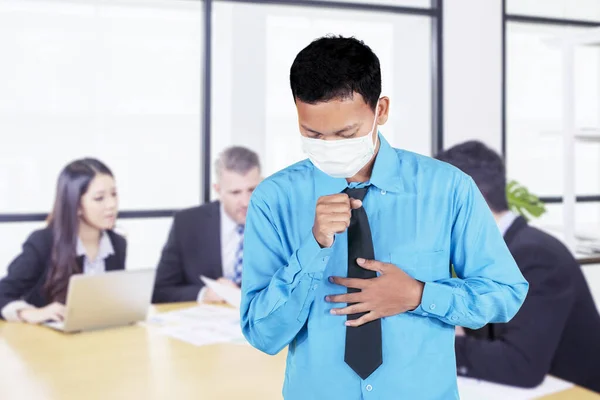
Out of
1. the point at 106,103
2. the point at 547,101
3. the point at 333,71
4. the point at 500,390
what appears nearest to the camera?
Result: the point at 333,71

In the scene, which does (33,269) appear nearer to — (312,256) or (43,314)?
(43,314)

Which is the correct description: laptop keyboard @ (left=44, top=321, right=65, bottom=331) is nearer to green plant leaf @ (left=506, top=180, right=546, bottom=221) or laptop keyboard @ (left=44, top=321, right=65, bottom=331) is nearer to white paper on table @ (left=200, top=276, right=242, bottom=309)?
white paper on table @ (left=200, top=276, right=242, bottom=309)

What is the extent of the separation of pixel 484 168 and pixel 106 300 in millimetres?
1443

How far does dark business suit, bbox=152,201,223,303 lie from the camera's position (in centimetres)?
337

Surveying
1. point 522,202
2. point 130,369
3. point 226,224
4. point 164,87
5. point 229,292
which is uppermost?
point 164,87

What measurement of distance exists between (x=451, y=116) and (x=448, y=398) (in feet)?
12.6

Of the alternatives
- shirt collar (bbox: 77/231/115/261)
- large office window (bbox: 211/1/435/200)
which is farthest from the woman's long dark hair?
large office window (bbox: 211/1/435/200)

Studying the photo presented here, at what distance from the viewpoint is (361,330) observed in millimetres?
1125

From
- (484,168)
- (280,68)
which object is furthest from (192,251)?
(280,68)

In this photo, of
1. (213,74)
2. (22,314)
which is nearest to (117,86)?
(213,74)

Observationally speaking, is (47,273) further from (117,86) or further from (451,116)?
(451,116)

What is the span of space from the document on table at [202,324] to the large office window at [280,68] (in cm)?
168

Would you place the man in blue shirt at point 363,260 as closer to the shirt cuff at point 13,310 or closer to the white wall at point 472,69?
the shirt cuff at point 13,310

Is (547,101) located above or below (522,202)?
above
